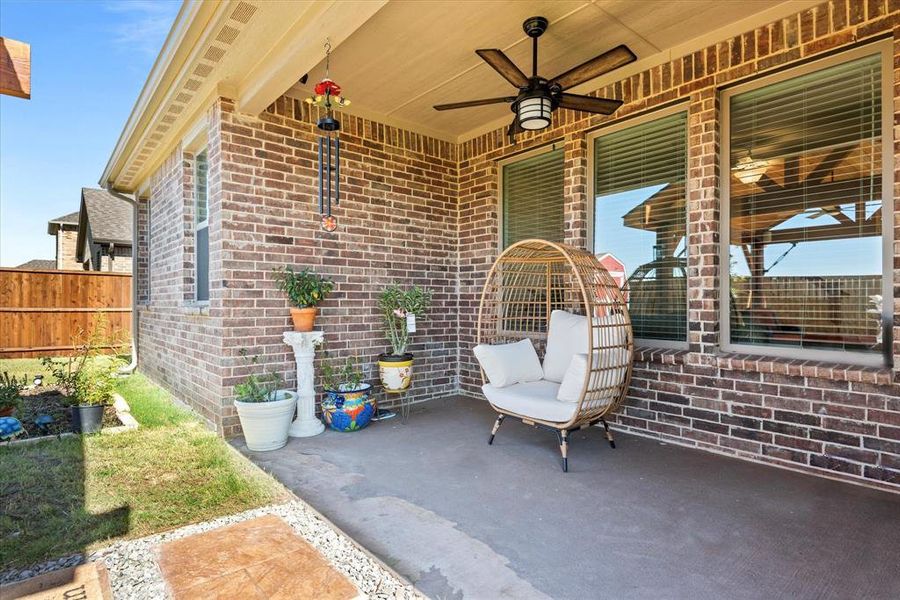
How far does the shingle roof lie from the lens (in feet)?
37.4

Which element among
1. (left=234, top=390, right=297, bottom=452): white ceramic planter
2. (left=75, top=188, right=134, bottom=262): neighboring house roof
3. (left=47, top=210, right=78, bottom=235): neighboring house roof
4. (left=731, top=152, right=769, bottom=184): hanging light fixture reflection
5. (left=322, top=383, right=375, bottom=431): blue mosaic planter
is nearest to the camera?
(left=731, top=152, right=769, bottom=184): hanging light fixture reflection

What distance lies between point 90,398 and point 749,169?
5.70 m

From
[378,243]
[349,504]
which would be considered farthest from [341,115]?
[349,504]

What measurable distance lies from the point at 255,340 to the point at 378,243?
1585 mm

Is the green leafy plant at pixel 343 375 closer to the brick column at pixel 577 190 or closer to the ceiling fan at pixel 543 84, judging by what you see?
the brick column at pixel 577 190

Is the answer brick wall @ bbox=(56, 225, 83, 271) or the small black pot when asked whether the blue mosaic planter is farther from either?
brick wall @ bbox=(56, 225, 83, 271)

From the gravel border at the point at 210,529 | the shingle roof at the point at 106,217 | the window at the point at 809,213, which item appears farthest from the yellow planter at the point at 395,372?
the shingle roof at the point at 106,217

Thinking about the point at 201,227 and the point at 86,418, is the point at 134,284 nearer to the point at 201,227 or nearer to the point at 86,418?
the point at 201,227

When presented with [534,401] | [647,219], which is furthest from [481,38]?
[534,401]

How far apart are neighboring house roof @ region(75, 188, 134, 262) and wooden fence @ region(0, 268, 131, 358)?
273 cm

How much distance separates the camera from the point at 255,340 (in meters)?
4.08

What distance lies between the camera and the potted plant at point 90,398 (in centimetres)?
405

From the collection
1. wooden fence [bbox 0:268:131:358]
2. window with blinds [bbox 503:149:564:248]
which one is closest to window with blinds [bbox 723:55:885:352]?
window with blinds [bbox 503:149:564:248]

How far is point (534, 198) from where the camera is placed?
507cm
